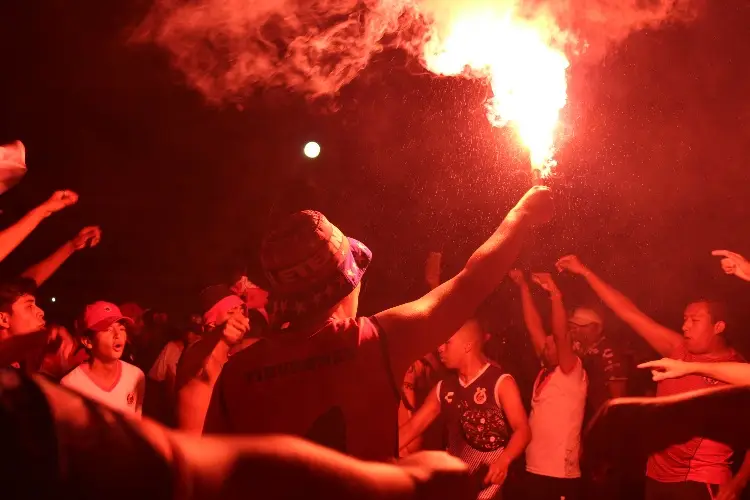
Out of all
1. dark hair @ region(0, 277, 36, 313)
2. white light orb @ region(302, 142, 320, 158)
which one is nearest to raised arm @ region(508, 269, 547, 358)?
dark hair @ region(0, 277, 36, 313)

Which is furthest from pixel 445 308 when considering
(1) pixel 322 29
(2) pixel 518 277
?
(2) pixel 518 277

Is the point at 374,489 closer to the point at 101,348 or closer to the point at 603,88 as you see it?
the point at 101,348

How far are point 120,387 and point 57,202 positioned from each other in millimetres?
1395

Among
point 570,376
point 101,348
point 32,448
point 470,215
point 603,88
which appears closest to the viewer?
point 32,448

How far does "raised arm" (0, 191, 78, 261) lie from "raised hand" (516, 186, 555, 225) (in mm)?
2963

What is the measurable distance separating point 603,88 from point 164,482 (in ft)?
28.5

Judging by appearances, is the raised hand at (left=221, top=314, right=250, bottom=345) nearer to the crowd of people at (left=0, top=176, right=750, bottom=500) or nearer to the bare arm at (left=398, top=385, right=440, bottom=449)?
the crowd of people at (left=0, top=176, right=750, bottom=500)

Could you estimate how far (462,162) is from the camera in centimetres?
1245

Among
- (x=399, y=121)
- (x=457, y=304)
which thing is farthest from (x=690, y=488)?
(x=399, y=121)

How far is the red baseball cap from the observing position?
559 centimetres

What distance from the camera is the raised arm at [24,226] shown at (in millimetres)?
4551

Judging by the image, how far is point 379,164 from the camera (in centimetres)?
1262

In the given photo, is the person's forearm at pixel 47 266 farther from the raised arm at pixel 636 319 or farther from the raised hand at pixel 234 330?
the raised arm at pixel 636 319

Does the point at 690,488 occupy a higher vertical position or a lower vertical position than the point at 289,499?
lower
